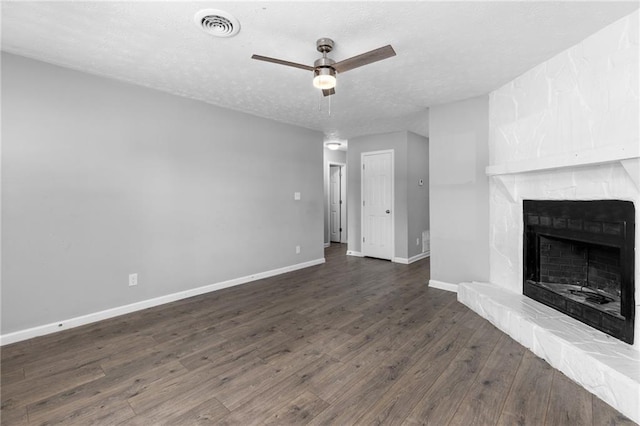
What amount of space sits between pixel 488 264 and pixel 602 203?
149 cm

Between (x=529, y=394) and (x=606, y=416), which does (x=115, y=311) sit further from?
(x=606, y=416)

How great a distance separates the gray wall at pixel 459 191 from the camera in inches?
141

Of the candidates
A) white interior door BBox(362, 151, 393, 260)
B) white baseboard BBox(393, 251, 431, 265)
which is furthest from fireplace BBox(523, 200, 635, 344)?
white interior door BBox(362, 151, 393, 260)

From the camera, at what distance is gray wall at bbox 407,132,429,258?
5.58m

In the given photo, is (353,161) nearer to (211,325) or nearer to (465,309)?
(465,309)

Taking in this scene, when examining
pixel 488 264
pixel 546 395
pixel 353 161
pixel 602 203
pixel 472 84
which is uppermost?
pixel 472 84

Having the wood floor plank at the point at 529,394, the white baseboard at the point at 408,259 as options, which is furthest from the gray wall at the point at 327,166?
the wood floor plank at the point at 529,394

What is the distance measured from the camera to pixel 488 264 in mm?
3531

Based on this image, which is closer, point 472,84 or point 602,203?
point 602,203

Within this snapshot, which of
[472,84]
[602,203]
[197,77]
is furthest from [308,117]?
[602,203]

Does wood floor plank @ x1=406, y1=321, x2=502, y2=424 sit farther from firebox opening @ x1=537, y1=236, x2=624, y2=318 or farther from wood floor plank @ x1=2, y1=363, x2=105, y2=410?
wood floor plank @ x1=2, y1=363, x2=105, y2=410

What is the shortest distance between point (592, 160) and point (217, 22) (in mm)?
2829

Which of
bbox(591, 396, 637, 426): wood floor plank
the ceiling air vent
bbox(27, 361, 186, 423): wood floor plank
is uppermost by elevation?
the ceiling air vent

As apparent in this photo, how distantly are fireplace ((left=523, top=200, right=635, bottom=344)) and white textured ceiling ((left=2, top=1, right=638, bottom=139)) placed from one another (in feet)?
4.54
